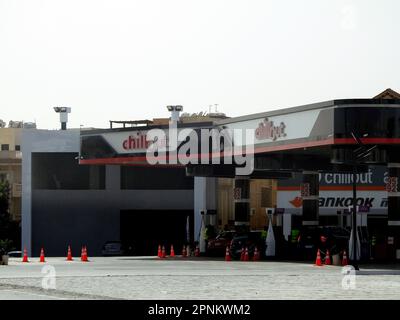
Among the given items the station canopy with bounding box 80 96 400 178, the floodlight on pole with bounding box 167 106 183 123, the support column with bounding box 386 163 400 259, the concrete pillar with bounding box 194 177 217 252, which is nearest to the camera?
the station canopy with bounding box 80 96 400 178

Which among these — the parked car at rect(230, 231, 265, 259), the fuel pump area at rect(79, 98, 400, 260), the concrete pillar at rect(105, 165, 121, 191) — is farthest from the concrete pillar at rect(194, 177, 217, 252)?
the parked car at rect(230, 231, 265, 259)

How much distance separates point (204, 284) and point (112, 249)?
Answer: 43.6m

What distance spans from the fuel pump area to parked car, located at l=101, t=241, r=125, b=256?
5.29m

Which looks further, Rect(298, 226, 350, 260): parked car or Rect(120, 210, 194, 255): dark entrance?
Rect(120, 210, 194, 255): dark entrance

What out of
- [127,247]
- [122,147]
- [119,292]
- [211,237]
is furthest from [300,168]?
[119,292]

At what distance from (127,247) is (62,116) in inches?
473

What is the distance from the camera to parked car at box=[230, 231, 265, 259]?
171ft

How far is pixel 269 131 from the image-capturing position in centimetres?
4938

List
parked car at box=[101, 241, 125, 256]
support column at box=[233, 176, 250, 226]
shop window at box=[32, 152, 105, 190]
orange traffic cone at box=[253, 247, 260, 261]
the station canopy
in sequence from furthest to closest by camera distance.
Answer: shop window at box=[32, 152, 105, 190]
parked car at box=[101, 241, 125, 256]
support column at box=[233, 176, 250, 226]
orange traffic cone at box=[253, 247, 260, 261]
the station canopy

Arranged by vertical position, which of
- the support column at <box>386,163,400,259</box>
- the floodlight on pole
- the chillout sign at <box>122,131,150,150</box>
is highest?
the floodlight on pole

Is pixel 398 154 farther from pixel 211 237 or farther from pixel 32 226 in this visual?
pixel 32 226

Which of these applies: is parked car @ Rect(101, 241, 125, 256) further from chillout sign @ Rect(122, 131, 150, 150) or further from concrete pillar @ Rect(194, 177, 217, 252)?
chillout sign @ Rect(122, 131, 150, 150)

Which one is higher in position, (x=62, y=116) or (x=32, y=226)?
(x=62, y=116)

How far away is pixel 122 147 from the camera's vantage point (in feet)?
210
